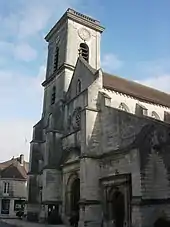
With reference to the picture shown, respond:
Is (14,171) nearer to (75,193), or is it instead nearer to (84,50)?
(84,50)

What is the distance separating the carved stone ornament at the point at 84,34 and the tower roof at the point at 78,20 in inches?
32.7

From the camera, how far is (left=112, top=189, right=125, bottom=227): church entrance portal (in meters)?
20.5

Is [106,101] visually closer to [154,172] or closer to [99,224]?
[154,172]

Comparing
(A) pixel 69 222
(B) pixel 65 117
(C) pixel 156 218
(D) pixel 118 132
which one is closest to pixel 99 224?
(A) pixel 69 222

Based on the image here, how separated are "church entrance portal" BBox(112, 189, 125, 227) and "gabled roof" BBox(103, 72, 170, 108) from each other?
943cm

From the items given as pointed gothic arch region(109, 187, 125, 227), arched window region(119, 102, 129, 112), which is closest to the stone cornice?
arched window region(119, 102, 129, 112)

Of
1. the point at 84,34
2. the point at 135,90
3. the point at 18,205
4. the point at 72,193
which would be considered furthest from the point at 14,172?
the point at 135,90

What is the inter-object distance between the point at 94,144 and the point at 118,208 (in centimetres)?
513

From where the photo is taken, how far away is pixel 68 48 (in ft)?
110

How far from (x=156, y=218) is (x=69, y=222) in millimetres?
8491

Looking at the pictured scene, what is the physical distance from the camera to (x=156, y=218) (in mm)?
17781

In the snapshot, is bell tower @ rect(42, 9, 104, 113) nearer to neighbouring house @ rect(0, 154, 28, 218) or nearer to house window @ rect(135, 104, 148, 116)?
house window @ rect(135, 104, 148, 116)

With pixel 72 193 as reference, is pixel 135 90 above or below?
above

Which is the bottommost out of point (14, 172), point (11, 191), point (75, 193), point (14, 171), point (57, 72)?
point (11, 191)
